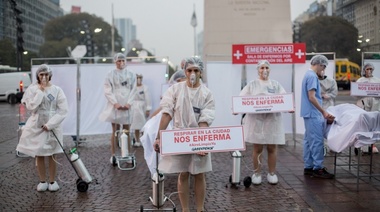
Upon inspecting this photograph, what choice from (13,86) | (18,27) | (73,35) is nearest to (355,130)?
(18,27)

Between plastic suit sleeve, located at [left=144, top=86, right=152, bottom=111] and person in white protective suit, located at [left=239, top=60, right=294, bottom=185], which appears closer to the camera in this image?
person in white protective suit, located at [left=239, top=60, right=294, bottom=185]

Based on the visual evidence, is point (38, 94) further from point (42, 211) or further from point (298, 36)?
point (298, 36)

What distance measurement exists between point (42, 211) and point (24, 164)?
3.61m

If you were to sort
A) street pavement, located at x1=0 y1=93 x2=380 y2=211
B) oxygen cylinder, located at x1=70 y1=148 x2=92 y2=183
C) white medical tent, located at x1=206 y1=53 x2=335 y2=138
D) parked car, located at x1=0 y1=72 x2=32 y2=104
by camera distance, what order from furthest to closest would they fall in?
1. parked car, located at x1=0 y1=72 x2=32 y2=104
2. white medical tent, located at x1=206 y1=53 x2=335 y2=138
3. oxygen cylinder, located at x1=70 y1=148 x2=92 y2=183
4. street pavement, located at x1=0 y1=93 x2=380 y2=211

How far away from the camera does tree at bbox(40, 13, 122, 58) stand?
54.3m

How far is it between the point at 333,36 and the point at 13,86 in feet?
72.2

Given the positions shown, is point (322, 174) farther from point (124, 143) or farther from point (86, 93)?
point (86, 93)

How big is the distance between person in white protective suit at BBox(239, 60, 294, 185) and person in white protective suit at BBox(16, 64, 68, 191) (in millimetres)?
2887

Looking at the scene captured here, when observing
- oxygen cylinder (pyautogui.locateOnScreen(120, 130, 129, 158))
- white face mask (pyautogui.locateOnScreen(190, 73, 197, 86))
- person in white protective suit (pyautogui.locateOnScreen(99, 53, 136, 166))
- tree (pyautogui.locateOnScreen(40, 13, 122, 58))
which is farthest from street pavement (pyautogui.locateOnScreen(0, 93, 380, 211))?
tree (pyautogui.locateOnScreen(40, 13, 122, 58))

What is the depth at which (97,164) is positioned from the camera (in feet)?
29.9

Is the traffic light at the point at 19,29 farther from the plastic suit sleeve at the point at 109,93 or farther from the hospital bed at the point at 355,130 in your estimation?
the hospital bed at the point at 355,130

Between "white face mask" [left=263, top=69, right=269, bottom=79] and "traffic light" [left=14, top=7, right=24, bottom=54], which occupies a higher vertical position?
"traffic light" [left=14, top=7, right=24, bottom=54]

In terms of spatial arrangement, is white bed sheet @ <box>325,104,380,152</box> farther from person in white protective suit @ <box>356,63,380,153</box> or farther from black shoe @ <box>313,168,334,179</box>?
person in white protective suit @ <box>356,63,380,153</box>

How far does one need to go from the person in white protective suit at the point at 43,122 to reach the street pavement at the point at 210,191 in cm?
58
